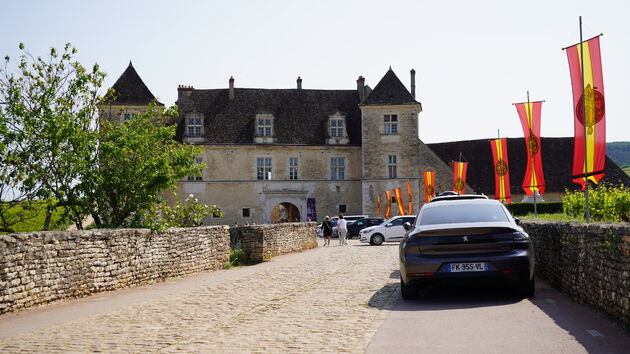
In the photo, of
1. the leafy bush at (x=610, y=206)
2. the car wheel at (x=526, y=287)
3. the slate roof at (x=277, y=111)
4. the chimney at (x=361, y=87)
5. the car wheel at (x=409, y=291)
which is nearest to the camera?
the car wheel at (x=526, y=287)

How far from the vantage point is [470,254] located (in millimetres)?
10180

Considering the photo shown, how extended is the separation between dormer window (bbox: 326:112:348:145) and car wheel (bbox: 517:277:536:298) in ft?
145

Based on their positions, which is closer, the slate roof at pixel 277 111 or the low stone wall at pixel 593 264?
the low stone wall at pixel 593 264

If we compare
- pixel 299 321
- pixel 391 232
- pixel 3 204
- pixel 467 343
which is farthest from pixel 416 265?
pixel 391 232

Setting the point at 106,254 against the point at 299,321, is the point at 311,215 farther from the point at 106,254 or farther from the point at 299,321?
the point at 299,321

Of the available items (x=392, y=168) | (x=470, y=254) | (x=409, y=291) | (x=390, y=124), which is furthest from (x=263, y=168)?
(x=470, y=254)

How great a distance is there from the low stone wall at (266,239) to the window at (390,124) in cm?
2457

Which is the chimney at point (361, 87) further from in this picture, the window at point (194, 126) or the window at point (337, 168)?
the window at point (194, 126)

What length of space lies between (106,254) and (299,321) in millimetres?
6013

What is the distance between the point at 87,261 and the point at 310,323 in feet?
19.1

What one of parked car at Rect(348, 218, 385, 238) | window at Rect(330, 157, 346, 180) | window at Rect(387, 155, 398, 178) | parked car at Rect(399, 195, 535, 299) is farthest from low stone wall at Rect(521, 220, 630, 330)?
window at Rect(330, 157, 346, 180)

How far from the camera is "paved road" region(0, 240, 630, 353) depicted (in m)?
7.09

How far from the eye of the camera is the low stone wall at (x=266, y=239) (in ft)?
76.6

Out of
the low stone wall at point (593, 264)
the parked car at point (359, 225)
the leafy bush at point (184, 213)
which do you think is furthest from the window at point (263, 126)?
the low stone wall at point (593, 264)
